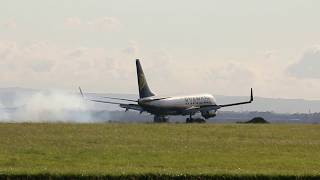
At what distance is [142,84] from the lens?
Result: 127m

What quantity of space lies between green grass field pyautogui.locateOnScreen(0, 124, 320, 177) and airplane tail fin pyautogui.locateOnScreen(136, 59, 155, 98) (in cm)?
5198

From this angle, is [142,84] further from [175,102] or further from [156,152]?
[156,152]

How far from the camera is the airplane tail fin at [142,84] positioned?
12644cm

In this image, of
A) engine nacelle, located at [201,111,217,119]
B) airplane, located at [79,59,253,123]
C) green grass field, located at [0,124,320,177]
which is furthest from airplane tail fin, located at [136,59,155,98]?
green grass field, located at [0,124,320,177]

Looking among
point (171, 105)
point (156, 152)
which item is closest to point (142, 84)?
point (171, 105)

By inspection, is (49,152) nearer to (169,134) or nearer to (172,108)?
(169,134)

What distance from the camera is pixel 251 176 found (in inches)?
1348

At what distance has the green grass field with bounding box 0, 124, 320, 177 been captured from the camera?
37156 mm

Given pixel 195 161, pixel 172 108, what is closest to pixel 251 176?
pixel 195 161

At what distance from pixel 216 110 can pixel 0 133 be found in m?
65.0

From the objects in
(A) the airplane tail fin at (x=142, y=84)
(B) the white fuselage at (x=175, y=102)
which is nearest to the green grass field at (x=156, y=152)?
(B) the white fuselage at (x=175, y=102)

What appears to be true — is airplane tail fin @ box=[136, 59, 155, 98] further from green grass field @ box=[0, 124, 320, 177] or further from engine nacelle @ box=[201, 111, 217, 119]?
green grass field @ box=[0, 124, 320, 177]

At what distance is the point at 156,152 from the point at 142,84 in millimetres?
77583

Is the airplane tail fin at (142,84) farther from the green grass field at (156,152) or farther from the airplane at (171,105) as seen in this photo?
the green grass field at (156,152)
